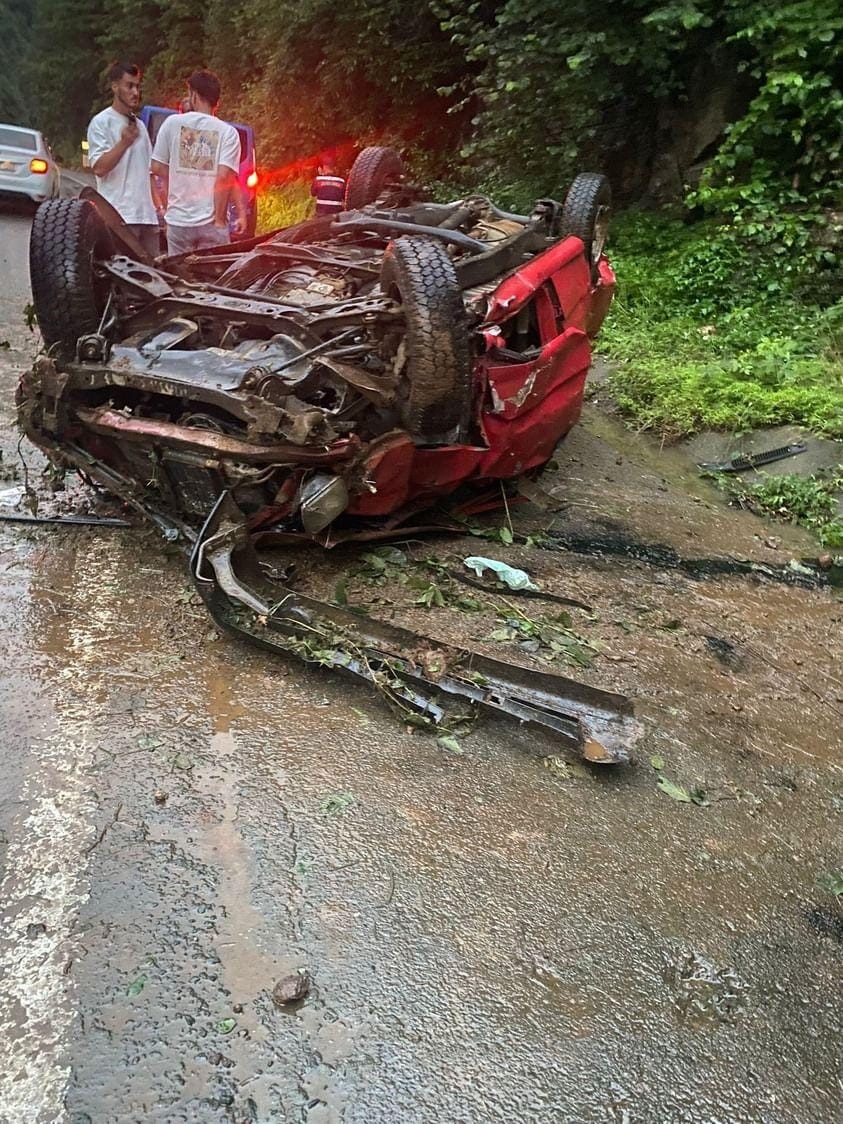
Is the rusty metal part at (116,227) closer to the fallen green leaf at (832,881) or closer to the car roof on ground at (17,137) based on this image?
the fallen green leaf at (832,881)

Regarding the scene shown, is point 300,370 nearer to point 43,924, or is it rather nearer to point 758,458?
point 43,924

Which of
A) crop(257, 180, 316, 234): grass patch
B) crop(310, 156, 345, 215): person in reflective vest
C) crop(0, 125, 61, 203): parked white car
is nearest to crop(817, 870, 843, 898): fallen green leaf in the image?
crop(310, 156, 345, 215): person in reflective vest

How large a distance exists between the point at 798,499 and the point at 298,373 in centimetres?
357

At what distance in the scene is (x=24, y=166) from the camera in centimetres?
1241

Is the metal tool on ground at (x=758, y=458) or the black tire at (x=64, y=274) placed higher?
the black tire at (x=64, y=274)

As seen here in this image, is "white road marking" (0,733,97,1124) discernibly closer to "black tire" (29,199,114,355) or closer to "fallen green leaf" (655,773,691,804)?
"fallen green leaf" (655,773,691,804)

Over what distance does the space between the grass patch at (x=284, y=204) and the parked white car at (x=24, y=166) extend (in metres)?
3.23

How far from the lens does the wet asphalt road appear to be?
194 centimetres

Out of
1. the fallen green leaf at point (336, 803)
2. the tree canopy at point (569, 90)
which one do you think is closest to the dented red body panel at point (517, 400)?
the fallen green leaf at point (336, 803)

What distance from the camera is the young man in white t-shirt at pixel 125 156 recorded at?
5.16 meters

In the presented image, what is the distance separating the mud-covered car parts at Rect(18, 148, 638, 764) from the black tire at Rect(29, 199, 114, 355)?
1 centimetres

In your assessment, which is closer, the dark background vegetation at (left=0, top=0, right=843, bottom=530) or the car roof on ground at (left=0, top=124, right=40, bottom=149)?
the dark background vegetation at (left=0, top=0, right=843, bottom=530)

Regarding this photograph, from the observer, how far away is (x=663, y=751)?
311cm

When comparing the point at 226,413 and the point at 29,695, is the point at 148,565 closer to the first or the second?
the point at 226,413
